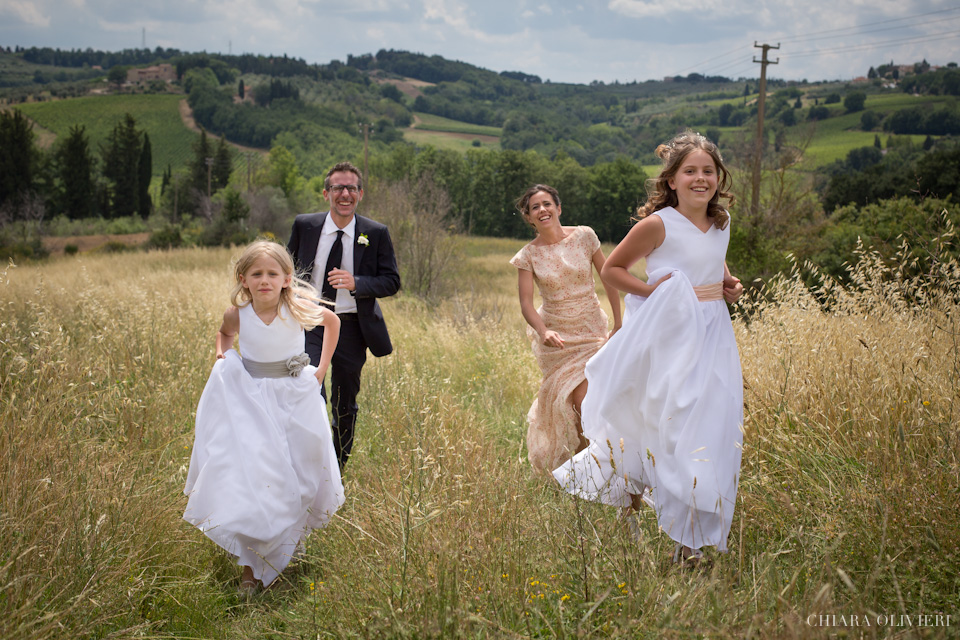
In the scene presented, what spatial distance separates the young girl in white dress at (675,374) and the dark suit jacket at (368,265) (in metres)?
1.81

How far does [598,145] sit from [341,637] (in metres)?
129

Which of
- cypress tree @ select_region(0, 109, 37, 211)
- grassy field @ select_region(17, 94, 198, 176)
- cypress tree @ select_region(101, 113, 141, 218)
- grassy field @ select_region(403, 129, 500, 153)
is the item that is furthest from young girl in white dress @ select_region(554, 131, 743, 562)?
grassy field @ select_region(403, 129, 500, 153)

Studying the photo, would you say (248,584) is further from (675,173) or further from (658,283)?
(675,173)

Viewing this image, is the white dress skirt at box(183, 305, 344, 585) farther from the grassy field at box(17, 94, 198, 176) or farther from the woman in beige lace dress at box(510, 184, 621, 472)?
the grassy field at box(17, 94, 198, 176)

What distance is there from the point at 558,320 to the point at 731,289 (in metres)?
1.67

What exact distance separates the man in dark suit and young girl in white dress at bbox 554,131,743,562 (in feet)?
6.10

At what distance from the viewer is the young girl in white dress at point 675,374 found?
Result: 3.30 meters

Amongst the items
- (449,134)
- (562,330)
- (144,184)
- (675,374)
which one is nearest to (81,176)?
(144,184)

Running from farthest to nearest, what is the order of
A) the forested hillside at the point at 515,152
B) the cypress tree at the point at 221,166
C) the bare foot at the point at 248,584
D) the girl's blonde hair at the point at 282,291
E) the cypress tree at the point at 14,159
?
1. the cypress tree at the point at 221,166
2. the cypress tree at the point at 14,159
3. the forested hillside at the point at 515,152
4. the girl's blonde hair at the point at 282,291
5. the bare foot at the point at 248,584

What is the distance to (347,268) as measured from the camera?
5.23 metres

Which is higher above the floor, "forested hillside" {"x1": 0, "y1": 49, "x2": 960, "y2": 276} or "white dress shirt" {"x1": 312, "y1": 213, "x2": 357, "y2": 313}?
"forested hillside" {"x1": 0, "y1": 49, "x2": 960, "y2": 276}

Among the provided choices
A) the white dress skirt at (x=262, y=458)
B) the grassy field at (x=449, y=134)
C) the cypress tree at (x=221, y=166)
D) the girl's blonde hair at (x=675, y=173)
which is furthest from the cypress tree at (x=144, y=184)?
the girl's blonde hair at (x=675, y=173)

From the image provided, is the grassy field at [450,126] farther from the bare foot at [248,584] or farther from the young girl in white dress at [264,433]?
the bare foot at [248,584]

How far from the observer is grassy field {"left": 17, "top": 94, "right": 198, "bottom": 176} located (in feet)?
317
